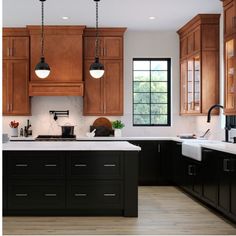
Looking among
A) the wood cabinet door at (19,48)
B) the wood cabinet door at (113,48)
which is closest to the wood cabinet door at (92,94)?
the wood cabinet door at (113,48)

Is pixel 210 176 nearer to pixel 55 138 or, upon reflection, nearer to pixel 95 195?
pixel 95 195

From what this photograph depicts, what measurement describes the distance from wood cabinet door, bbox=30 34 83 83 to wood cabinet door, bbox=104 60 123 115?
1.66ft

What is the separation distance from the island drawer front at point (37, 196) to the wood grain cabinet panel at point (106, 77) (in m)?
3.02

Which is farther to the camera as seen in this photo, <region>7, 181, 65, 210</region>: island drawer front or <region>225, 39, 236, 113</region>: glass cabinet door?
<region>225, 39, 236, 113</region>: glass cabinet door

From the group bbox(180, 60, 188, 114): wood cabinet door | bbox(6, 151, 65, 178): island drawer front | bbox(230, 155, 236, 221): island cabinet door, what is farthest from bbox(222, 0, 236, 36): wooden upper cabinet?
bbox(6, 151, 65, 178): island drawer front

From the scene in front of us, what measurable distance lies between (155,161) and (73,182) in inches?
113

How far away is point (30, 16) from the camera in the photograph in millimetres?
6793

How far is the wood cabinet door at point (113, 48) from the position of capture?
7.73 metres

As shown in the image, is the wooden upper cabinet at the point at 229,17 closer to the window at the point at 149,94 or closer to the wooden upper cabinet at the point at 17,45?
the window at the point at 149,94

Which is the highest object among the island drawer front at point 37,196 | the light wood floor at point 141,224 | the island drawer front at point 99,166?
the island drawer front at point 99,166

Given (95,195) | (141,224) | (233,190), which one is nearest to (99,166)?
(95,195)

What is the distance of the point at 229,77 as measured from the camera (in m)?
5.38

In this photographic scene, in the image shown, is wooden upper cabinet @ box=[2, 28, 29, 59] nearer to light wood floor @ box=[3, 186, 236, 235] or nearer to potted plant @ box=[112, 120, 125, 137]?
Answer: potted plant @ box=[112, 120, 125, 137]

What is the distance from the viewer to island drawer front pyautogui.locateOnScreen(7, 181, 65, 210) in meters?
4.84
